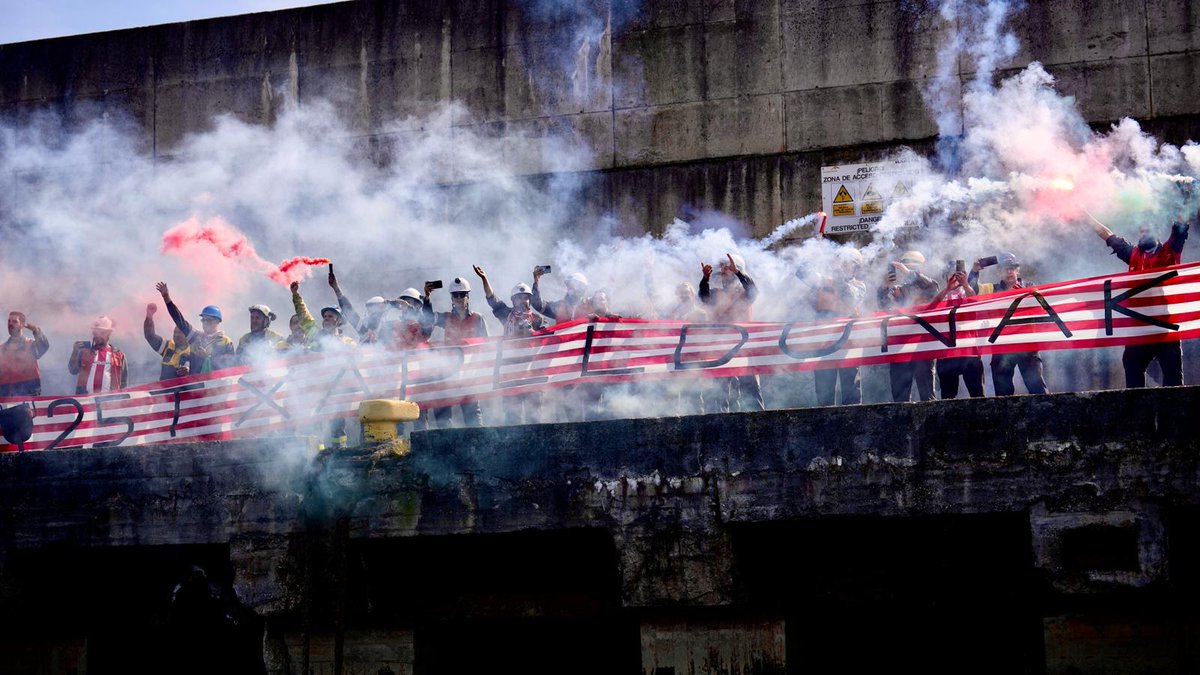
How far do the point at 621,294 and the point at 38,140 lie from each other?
26.4ft

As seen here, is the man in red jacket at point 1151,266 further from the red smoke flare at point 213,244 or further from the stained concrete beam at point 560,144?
the red smoke flare at point 213,244

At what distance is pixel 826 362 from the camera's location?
388 inches

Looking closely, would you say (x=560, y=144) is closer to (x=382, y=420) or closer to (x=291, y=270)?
(x=291, y=270)

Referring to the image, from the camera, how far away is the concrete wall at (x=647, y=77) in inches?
516

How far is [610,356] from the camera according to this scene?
34.1ft

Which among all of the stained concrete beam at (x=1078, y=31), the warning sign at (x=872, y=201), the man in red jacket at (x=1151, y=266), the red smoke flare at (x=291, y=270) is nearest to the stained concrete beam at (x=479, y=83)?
the red smoke flare at (x=291, y=270)

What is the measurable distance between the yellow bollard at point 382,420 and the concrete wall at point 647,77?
17.9 ft

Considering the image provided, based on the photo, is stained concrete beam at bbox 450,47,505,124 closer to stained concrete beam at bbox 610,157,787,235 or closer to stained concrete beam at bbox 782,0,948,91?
stained concrete beam at bbox 610,157,787,235

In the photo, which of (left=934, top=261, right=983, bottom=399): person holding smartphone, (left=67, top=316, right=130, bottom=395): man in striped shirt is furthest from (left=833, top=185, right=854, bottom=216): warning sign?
(left=67, top=316, right=130, bottom=395): man in striped shirt

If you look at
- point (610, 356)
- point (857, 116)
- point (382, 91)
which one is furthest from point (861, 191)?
point (382, 91)

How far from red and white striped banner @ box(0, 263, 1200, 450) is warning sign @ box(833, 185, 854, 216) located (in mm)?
3839

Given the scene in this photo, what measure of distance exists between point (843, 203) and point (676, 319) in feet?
11.2

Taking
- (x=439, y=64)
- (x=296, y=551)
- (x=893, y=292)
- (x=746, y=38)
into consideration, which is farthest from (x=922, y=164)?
(x=296, y=551)

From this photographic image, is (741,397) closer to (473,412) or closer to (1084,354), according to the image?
(473,412)
